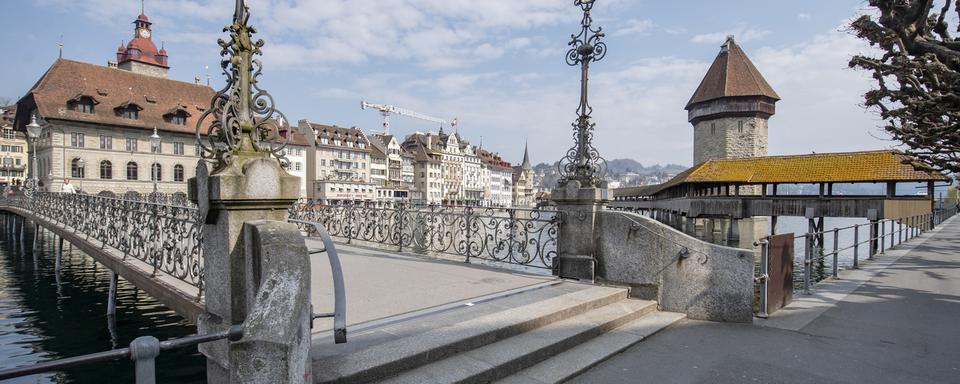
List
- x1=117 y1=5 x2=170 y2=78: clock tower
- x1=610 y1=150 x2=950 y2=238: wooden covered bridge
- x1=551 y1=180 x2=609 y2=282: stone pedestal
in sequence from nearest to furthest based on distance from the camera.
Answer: x1=551 y1=180 x2=609 y2=282: stone pedestal < x1=610 y1=150 x2=950 y2=238: wooden covered bridge < x1=117 y1=5 x2=170 y2=78: clock tower

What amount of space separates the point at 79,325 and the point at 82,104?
4681cm

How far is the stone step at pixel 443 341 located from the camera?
3.36 m

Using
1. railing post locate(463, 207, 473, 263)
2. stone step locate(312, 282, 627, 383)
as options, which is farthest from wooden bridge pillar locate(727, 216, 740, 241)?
stone step locate(312, 282, 627, 383)

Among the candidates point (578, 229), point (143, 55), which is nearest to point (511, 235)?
point (578, 229)

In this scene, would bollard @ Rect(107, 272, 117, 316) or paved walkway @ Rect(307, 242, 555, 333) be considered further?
bollard @ Rect(107, 272, 117, 316)

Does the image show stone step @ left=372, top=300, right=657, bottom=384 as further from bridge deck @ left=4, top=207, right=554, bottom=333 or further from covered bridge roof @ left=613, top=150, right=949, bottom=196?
covered bridge roof @ left=613, top=150, right=949, bottom=196

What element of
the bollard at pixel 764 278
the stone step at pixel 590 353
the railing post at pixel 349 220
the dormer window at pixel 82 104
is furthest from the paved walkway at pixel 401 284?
the dormer window at pixel 82 104

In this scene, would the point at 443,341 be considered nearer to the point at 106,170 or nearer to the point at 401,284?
the point at 401,284

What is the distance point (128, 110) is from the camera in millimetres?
47500

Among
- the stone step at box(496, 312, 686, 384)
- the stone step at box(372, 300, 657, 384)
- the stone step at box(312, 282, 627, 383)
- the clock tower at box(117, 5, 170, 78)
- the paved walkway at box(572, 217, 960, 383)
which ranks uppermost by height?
the clock tower at box(117, 5, 170, 78)

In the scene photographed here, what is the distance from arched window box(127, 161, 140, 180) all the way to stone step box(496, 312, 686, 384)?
5647 centimetres

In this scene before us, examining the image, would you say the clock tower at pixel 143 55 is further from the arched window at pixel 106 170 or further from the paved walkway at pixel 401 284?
the paved walkway at pixel 401 284

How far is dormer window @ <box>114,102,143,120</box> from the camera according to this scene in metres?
47.0

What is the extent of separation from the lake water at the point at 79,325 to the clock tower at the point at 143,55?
61.6 m
